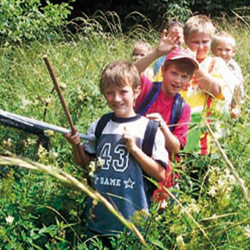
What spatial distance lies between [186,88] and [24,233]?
4.16 feet

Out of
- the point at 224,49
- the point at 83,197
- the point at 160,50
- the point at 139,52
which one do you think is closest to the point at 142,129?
the point at 83,197

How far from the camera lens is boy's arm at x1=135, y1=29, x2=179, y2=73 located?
350 cm

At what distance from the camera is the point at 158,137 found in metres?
2.86

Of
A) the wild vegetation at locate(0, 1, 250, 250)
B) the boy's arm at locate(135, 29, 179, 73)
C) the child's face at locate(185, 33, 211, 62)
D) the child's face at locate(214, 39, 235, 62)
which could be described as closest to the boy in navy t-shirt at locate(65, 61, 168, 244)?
the wild vegetation at locate(0, 1, 250, 250)

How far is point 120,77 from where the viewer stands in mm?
2904

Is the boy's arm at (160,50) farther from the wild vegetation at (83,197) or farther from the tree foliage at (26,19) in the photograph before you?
the tree foliage at (26,19)

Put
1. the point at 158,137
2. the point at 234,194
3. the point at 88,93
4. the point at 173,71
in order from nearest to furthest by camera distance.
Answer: the point at 234,194 < the point at 158,137 < the point at 173,71 < the point at 88,93

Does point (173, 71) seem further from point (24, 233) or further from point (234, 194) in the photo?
point (24, 233)

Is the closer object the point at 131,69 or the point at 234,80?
the point at 131,69

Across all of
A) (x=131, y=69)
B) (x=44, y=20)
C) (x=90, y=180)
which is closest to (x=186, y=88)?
(x=131, y=69)

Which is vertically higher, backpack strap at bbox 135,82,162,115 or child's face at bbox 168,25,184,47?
child's face at bbox 168,25,184,47

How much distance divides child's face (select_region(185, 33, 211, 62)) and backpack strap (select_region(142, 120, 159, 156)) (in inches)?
37.0

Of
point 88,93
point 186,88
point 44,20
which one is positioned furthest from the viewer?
point 44,20

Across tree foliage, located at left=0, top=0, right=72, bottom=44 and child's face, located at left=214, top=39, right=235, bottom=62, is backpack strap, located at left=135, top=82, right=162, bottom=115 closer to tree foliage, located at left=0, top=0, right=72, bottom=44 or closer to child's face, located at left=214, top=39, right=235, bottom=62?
child's face, located at left=214, top=39, right=235, bottom=62
